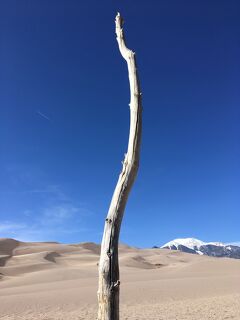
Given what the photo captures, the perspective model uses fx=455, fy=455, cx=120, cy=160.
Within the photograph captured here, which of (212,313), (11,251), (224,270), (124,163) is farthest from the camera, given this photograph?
(11,251)

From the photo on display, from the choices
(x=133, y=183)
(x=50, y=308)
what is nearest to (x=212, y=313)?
(x=50, y=308)

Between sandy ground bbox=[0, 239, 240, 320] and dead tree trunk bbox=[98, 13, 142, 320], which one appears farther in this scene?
sandy ground bbox=[0, 239, 240, 320]

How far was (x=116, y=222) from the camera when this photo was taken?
11.8 feet

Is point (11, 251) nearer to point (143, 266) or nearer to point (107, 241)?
point (143, 266)

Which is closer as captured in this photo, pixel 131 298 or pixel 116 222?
pixel 116 222

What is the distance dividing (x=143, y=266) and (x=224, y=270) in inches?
334

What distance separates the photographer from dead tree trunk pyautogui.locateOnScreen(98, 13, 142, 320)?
346cm

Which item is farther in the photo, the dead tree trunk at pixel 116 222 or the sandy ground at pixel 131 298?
the sandy ground at pixel 131 298

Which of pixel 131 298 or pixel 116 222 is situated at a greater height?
pixel 131 298

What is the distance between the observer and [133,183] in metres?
3.75

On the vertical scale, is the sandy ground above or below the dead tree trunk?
above

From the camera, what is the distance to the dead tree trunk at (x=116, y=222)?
3.46 m

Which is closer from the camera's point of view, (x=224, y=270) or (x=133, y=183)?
(x=133, y=183)

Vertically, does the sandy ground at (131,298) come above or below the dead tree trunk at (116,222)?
above
